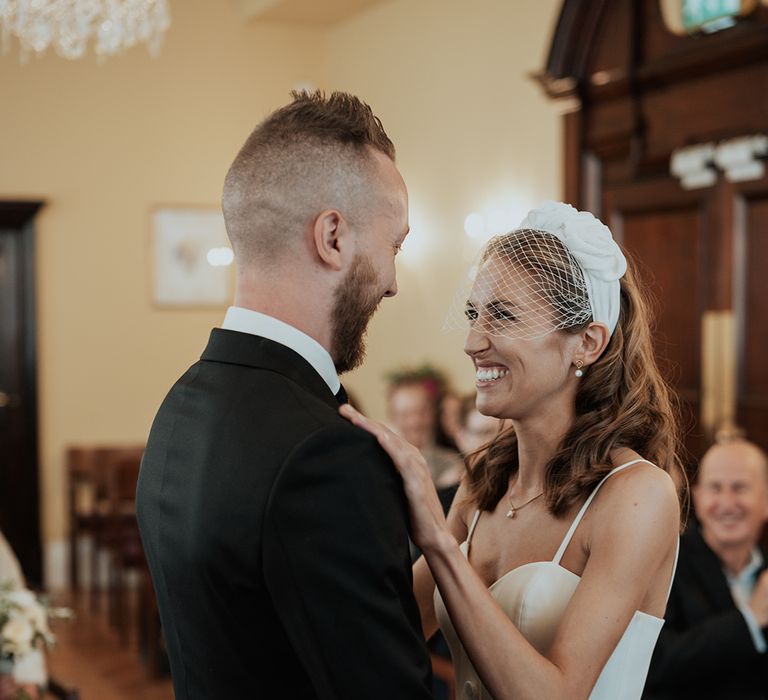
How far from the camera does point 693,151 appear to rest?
5.40 metres

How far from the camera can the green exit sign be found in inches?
198

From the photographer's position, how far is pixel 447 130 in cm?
777

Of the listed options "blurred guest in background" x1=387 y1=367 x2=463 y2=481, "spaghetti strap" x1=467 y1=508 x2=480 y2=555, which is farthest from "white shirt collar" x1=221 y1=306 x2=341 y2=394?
"blurred guest in background" x1=387 y1=367 x2=463 y2=481

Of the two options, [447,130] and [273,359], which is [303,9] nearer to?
[447,130]

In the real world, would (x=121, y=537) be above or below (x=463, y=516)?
below

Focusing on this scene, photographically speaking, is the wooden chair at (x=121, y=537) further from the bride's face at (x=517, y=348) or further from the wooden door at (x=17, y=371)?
the bride's face at (x=517, y=348)

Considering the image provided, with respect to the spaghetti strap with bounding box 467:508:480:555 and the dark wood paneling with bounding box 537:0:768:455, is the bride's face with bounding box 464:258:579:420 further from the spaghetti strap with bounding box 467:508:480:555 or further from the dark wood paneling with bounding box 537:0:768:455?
the dark wood paneling with bounding box 537:0:768:455

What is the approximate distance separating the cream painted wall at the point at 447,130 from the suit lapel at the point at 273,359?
5.12 m

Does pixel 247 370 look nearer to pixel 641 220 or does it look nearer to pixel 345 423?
pixel 345 423

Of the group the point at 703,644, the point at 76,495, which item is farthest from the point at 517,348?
the point at 76,495

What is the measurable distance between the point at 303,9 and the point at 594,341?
730cm

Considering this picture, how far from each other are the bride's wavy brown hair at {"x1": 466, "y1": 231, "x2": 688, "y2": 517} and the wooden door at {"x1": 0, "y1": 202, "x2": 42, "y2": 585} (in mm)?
6938

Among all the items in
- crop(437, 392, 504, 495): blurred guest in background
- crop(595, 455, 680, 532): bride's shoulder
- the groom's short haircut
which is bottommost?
crop(437, 392, 504, 495): blurred guest in background

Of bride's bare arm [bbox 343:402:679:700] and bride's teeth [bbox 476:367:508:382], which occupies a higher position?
bride's teeth [bbox 476:367:508:382]
